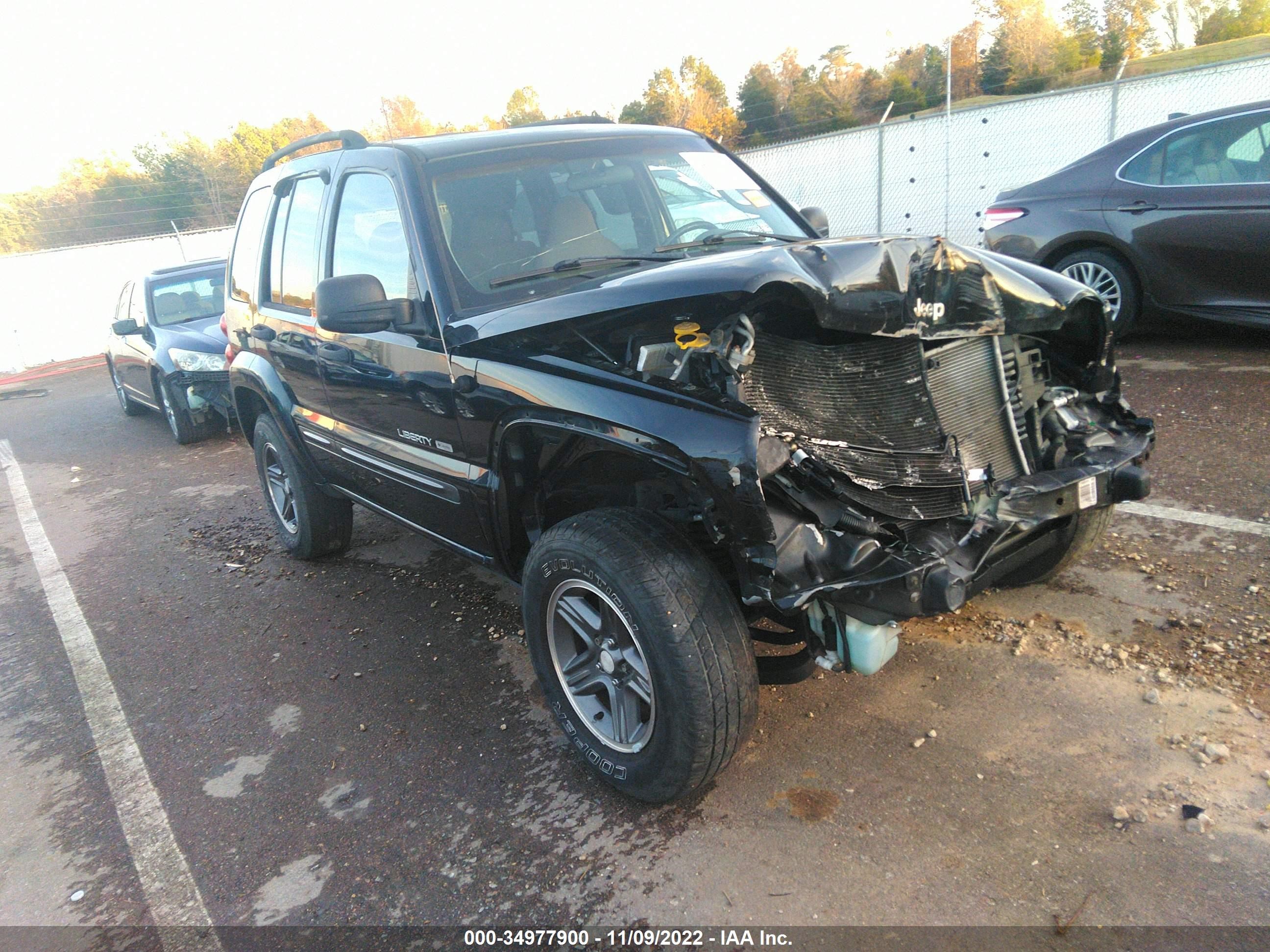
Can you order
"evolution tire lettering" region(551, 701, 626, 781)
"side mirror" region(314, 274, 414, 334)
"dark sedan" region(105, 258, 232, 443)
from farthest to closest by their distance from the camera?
"dark sedan" region(105, 258, 232, 443) < "side mirror" region(314, 274, 414, 334) < "evolution tire lettering" region(551, 701, 626, 781)

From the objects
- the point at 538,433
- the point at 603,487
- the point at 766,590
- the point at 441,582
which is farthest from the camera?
the point at 441,582

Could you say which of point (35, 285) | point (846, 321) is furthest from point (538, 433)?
point (35, 285)

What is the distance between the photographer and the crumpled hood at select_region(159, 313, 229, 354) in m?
8.94

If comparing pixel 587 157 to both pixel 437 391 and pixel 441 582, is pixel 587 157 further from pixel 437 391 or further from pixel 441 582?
pixel 441 582

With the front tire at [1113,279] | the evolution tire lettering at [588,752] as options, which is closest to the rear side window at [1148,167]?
the front tire at [1113,279]

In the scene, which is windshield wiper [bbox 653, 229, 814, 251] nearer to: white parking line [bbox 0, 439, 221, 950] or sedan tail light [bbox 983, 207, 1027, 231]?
white parking line [bbox 0, 439, 221, 950]

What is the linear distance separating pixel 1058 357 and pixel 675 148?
1888 millimetres

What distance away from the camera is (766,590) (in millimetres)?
2301

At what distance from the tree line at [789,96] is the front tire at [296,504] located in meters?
25.4

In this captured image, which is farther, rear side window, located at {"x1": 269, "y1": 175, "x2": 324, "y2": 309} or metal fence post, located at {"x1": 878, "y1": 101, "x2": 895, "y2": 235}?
metal fence post, located at {"x1": 878, "y1": 101, "x2": 895, "y2": 235}

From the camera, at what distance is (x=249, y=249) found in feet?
16.2

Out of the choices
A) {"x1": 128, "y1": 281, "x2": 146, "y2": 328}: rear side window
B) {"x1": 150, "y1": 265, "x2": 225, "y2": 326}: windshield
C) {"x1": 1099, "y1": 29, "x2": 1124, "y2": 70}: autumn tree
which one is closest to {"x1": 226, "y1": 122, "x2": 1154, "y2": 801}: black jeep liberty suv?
{"x1": 150, "y1": 265, "x2": 225, "y2": 326}: windshield

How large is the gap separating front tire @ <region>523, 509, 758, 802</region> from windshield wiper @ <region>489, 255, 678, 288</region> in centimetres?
100

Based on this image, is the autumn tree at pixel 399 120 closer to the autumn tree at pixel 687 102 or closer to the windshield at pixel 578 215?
the autumn tree at pixel 687 102
